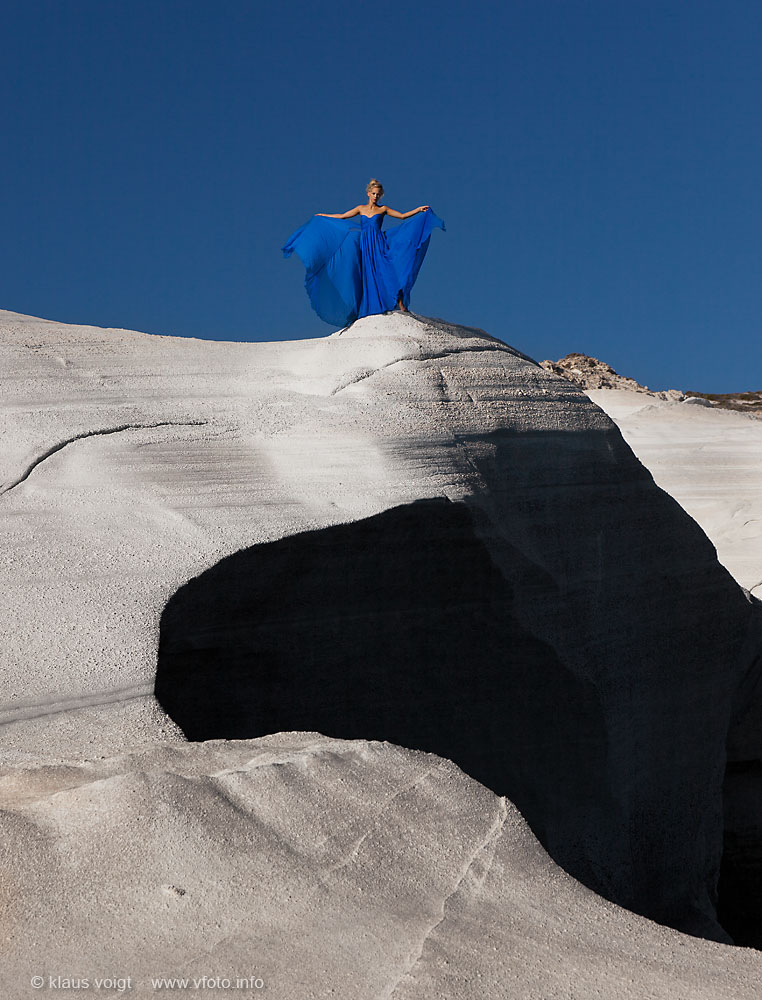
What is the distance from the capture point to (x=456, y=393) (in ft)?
15.8

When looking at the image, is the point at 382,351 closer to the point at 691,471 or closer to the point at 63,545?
the point at 63,545

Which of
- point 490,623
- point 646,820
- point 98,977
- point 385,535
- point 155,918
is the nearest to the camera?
point 98,977

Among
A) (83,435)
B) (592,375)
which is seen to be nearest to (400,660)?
(83,435)

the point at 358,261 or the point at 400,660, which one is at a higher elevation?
the point at 358,261

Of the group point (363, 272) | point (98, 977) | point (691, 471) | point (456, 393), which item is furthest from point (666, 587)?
point (691, 471)

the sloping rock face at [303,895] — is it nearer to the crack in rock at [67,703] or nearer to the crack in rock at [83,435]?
the crack in rock at [67,703]

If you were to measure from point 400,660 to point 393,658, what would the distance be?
36 mm

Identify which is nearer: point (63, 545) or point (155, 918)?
point (155, 918)

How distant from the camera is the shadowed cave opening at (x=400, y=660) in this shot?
12.8ft

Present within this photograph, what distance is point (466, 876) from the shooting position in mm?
2234

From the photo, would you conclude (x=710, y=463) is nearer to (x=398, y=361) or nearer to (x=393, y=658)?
(x=398, y=361)

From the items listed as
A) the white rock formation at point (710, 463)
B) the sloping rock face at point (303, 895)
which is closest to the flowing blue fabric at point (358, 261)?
the sloping rock face at point (303, 895)

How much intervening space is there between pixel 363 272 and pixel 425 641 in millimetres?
2747

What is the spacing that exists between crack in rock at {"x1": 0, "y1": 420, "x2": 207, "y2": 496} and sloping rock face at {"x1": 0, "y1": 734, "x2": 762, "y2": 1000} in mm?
1614
